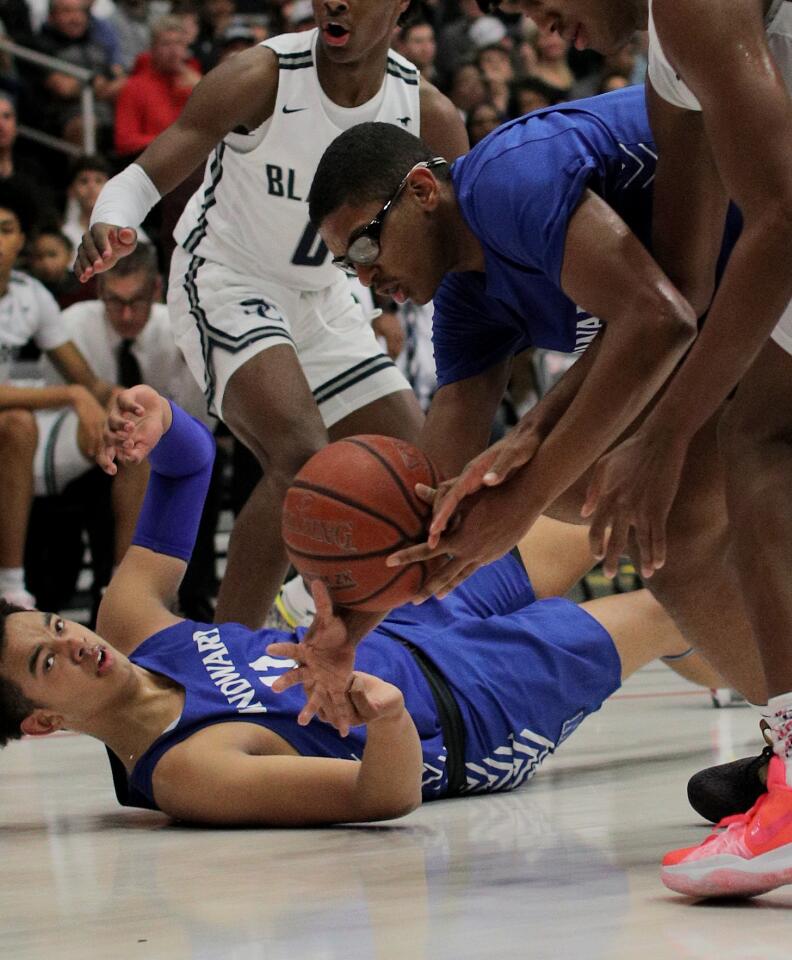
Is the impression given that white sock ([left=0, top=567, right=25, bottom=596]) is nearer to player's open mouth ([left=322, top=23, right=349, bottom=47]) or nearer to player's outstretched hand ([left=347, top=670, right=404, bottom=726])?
player's open mouth ([left=322, top=23, right=349, bottom=47])

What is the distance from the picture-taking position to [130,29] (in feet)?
34.1

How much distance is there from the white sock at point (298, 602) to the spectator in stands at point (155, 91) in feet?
15.8

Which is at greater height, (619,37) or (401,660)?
(619,37)

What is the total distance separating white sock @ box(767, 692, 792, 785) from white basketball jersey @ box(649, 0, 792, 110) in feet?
2.94

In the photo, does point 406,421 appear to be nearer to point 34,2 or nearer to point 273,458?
point 273,458

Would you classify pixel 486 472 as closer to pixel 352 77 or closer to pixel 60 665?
pixel 60 665

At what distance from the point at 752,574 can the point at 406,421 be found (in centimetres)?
230

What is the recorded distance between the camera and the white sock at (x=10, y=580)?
20.8ft

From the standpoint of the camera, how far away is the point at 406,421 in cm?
461

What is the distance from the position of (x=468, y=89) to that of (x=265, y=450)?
21.0 ft

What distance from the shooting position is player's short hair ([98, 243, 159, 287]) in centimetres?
662

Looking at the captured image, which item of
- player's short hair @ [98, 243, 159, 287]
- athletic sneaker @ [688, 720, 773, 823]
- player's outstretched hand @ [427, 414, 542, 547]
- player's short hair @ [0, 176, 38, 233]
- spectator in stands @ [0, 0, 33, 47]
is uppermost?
player's outstretched hand @ [427, 414, 542, 547]

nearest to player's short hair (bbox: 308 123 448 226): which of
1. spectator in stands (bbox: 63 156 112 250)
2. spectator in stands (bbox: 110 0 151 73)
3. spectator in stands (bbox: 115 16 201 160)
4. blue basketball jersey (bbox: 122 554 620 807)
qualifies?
blue basketball jersey (bbox: 122 554 620 807)

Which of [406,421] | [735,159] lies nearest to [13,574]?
[406,421]
